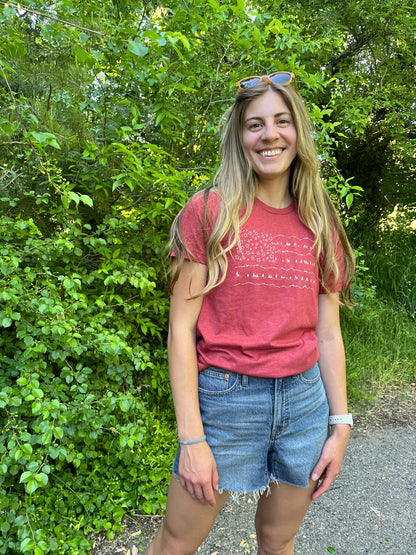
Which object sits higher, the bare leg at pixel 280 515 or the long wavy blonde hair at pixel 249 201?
the long wavy blonde hair at pixel 249 201

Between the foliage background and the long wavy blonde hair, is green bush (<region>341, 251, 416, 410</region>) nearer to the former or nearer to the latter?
the foliage background

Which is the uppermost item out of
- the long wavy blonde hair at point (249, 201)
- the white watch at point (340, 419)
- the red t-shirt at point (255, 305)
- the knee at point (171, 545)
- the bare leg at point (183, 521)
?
the long wavy blonde hair at point (249, 201)

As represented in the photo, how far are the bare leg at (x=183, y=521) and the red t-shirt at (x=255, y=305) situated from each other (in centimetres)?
41

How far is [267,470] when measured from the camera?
4.86 feet

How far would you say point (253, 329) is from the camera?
1367 millimetres

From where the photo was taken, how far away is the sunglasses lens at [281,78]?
1490 millimetres

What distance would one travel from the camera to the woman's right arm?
1.31 metres

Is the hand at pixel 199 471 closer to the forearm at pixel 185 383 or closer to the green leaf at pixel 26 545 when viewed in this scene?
the forearm at pixel 185 383

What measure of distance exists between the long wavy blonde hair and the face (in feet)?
0.07

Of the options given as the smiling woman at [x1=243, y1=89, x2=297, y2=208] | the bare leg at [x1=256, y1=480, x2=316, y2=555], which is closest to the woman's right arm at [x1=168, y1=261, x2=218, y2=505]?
the bare leg at [x1=256, y1=480, x2=316, y2=555]

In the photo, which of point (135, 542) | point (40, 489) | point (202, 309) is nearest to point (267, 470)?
point (202, 309)

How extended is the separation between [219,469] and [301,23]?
4377 mm

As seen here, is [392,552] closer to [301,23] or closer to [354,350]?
[354,350]

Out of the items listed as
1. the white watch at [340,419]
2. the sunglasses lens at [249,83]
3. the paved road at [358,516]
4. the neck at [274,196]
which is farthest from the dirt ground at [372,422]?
the sunglasses lens at [249,83]
